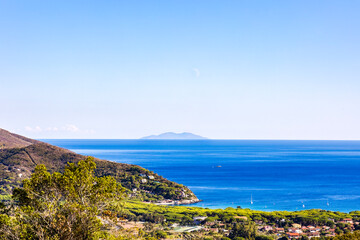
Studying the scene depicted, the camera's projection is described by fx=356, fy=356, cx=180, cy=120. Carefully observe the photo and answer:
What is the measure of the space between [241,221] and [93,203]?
39640mm

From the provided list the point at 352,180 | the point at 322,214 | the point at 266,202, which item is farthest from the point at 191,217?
the point at 352,180

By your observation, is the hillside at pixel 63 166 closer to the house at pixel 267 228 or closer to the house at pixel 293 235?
the house at pixel 267 228

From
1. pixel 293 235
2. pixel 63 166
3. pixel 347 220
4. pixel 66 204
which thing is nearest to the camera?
pixel 66 204

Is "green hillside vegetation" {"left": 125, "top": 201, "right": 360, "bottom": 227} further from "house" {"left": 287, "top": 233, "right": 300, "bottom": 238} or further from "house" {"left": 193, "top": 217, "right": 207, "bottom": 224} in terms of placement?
"house" {"left": 287, "top": 233, "right": 300, "bottom": 238}

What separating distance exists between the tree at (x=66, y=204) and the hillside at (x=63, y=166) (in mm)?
62218

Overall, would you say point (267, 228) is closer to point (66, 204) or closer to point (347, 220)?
point (347, 220)

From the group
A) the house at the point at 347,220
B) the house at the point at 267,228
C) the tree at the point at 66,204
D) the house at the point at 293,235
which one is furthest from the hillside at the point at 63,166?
the tree at the point at 66,204

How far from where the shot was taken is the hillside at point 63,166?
7975 centimetres

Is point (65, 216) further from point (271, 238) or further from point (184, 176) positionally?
point (184, 176)

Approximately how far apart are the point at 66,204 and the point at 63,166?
81.4 metres

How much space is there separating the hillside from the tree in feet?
204

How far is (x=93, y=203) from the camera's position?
16.0 metres

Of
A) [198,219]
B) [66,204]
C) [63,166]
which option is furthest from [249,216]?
[63,166]

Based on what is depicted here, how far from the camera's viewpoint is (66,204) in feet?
49.8
